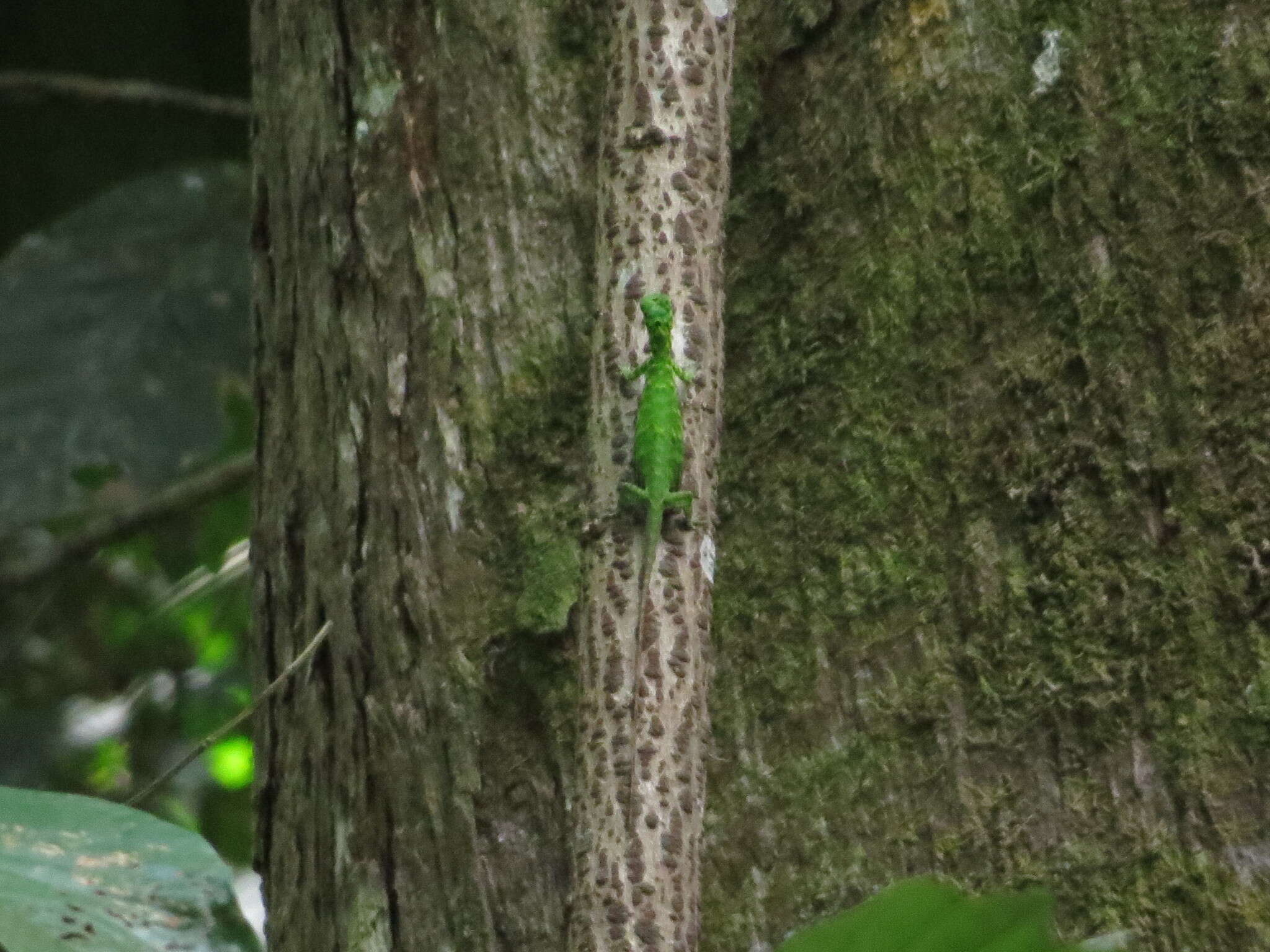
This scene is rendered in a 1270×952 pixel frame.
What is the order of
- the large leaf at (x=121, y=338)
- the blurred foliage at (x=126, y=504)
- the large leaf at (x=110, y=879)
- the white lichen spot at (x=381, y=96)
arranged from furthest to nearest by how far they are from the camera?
the blurred foliage at (x=126, y=504), the large leaf at (x=121, y=338), the white lichen spot at (x=381, y=96), the large leaf at (x=110, y=879)

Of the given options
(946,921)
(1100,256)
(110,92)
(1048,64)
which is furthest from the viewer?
(110,92)

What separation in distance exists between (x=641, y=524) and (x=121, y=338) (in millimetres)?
1839

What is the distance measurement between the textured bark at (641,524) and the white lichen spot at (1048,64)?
0.47 m

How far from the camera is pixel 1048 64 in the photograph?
2.18 meters

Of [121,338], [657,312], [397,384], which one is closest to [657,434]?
[657,312]

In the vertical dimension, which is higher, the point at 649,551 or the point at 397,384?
the point at 397,384

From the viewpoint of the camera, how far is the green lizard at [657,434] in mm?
1763

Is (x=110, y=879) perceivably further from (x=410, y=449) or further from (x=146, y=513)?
(x=146, y=513)

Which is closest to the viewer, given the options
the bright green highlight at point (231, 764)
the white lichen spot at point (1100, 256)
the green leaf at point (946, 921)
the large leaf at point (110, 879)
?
the green leaf at point (946, 921)

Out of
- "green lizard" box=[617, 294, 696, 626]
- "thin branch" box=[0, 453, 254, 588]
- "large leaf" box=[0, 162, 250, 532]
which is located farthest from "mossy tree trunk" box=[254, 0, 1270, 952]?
"thin branch" box=[0, 453, 254, 588]

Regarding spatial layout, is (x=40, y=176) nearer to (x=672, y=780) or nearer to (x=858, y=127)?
(x=858, y=127)

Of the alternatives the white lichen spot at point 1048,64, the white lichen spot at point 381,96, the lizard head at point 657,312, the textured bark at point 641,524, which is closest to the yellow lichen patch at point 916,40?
the white lichen spot at point 1048,64

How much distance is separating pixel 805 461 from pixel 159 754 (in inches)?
130

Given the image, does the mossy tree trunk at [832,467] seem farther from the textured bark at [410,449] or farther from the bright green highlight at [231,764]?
the bright green highlight at [231,764]
